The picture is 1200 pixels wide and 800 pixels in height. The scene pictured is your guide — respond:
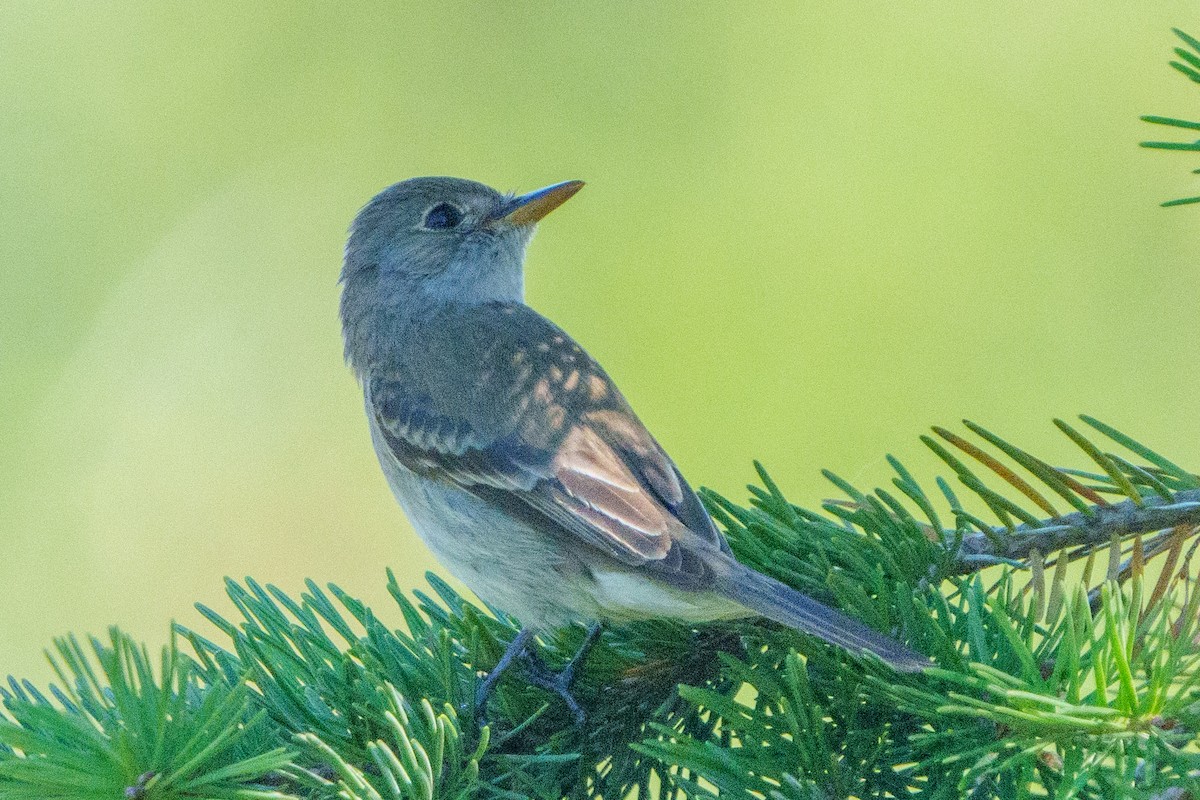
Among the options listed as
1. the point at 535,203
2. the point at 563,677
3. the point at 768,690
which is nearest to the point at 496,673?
the point at 563,677

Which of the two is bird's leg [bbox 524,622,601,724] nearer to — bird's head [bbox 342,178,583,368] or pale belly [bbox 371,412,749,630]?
pale belly [bbox 371,412,749,630]

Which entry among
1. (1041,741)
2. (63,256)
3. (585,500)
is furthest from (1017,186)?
(63,256)

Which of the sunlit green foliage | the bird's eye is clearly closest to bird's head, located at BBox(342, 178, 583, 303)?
the bird's eye

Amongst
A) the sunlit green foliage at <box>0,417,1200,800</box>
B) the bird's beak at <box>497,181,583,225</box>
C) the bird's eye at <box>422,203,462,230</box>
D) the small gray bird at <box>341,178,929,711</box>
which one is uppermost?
the bird's eye at <box>422,203,462,230</box>

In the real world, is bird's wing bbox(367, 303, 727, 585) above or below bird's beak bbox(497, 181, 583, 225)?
below

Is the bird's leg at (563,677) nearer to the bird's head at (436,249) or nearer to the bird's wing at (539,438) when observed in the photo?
the bird's wing at (539,438)

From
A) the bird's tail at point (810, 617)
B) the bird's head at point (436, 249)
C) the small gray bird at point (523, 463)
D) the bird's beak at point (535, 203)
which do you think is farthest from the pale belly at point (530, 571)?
the bird's beak at point (535, 203)
